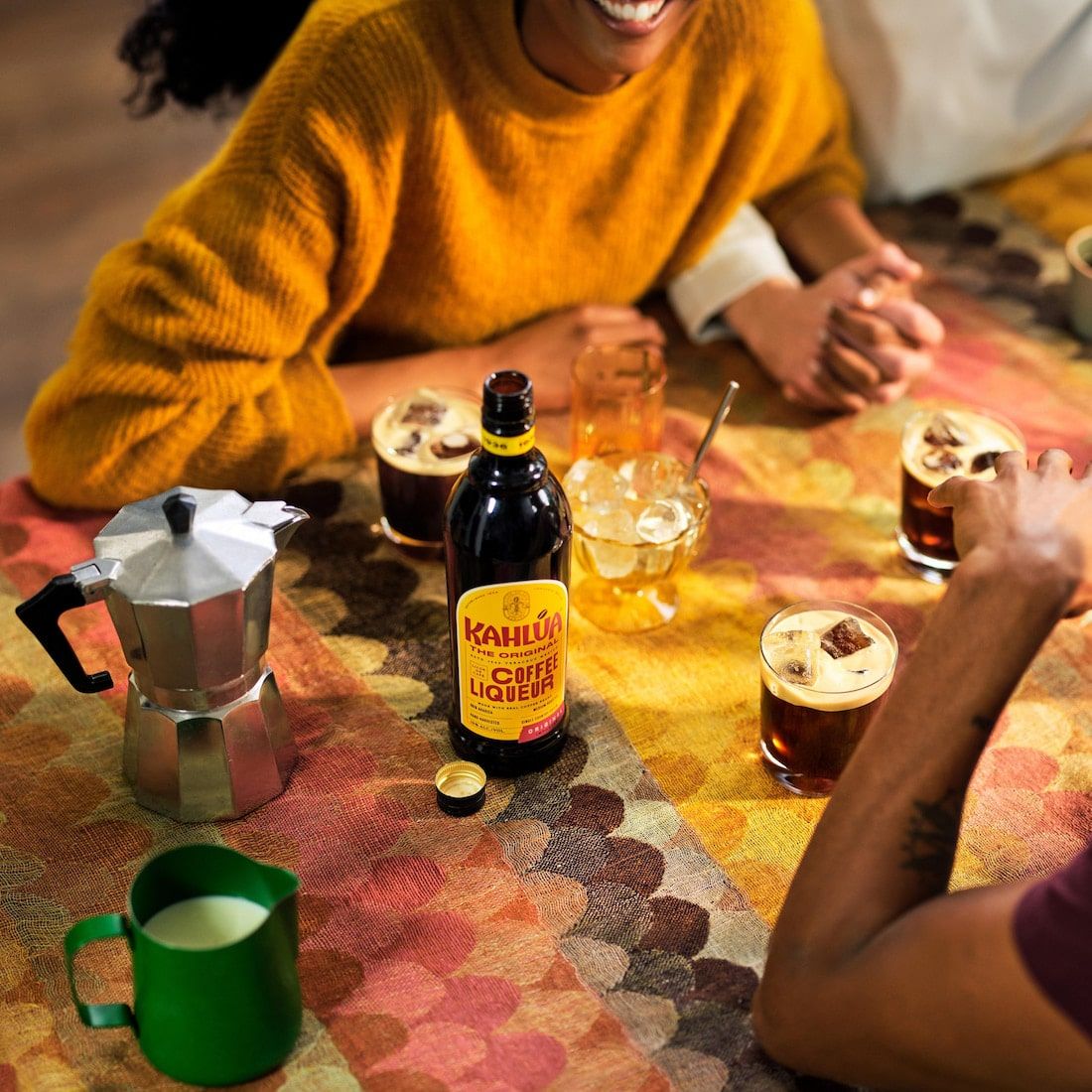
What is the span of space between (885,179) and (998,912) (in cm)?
137

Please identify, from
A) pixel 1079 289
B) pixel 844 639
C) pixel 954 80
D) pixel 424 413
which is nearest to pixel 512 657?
pixel 844 639

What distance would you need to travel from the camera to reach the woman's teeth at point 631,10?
1296 mm

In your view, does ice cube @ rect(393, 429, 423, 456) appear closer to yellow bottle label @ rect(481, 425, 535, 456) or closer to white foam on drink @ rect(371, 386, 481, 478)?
white foam on drink @ rect(371, 386, 481, 478)

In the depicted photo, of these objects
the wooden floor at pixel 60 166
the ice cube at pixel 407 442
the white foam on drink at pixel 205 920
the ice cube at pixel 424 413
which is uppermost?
the ice cube at pixel 424 413

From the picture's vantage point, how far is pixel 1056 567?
93 cm

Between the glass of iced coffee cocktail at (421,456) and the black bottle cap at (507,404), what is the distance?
0.33 m

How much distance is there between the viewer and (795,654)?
1.08 meters

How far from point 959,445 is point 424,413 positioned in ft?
1.77

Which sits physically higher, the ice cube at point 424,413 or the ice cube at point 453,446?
the ice cube at point 424,413

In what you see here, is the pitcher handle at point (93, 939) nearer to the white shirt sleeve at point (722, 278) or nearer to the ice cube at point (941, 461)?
the ice cube at point (941, 461)

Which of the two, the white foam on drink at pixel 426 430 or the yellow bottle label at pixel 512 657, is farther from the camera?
the white foam on drink at pixel 426 430

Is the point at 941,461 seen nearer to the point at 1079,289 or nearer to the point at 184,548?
the point at 1079,289

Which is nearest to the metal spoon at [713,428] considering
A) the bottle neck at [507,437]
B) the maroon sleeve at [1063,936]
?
the bottle neck at [507,437]

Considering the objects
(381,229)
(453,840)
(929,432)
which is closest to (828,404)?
(929,432)
